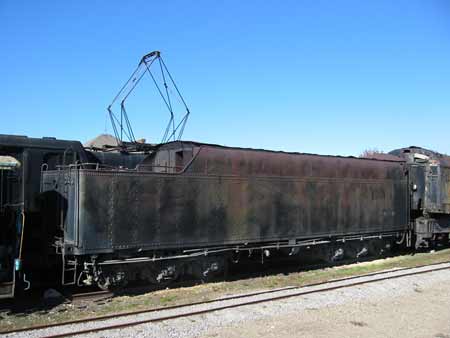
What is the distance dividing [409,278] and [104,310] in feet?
23.0

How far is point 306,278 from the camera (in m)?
11.2

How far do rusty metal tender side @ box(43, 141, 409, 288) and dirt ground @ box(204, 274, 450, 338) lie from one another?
2920mm

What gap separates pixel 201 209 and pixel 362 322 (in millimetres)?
4092

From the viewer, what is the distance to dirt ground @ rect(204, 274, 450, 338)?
21.8 feet

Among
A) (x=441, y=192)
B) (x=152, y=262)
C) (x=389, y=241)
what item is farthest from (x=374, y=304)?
(x=441, y=192)

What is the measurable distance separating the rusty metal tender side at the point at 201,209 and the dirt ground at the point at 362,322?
2.92 meters

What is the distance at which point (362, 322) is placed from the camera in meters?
7.23

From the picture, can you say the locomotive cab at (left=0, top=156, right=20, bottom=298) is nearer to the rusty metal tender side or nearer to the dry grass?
the dry grass

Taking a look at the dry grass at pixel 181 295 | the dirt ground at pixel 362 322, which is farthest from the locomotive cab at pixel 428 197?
the dirt ground at pixel 362 322

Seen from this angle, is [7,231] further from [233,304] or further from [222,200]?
[222,200]

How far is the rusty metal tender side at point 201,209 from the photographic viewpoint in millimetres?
8594

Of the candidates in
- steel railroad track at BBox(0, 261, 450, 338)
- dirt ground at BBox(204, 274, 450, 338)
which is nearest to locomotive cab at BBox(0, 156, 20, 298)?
steel railroad track at BBox(0, 261, 450, 338)

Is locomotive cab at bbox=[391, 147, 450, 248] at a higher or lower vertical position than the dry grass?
higher

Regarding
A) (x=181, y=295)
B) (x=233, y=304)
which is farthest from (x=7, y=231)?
(x=233, y=304)
